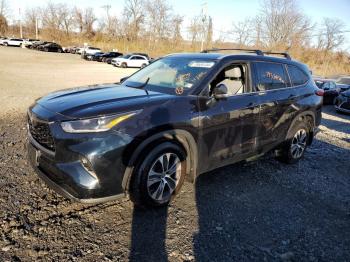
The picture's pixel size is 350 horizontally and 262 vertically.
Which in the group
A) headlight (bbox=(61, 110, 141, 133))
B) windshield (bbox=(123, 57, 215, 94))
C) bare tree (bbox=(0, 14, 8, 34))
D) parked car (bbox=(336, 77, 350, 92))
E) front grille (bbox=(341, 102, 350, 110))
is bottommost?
front grille (bbox=(341, 102, 350, 110))

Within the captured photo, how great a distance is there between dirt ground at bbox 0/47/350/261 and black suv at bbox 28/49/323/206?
1.23 ft

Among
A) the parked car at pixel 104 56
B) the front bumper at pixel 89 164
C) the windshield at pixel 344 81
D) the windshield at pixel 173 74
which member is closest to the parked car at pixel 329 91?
the windshield at pixel 344 81

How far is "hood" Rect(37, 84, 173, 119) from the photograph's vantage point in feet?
10.8

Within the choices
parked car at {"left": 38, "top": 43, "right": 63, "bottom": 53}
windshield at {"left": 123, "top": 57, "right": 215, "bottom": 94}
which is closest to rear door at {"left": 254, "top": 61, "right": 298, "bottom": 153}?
windshield at {"left": 123, "top": 57, "right": 215, "bottom": 94}

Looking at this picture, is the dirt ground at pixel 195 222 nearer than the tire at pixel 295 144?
Yes

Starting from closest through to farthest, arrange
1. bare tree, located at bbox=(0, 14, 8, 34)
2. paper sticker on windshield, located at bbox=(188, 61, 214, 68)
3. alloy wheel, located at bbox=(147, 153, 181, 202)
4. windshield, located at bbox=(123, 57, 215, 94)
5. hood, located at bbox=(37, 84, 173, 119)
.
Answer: hood, located at bbox=(37, 84, 173, 119)
alloy wheel, located at bbox=(147, 153, 181, 202)
windshield, located at bbox=(123, 57, 215, 94)
paper sticker on windshield, located at bbox=(188, 61, 214, 68)
bare tree, located at bbox=(0, 14, 8, 34)

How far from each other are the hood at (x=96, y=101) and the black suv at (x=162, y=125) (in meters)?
0.01

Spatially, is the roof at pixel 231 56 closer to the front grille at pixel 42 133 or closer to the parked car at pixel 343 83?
the front grille at pixel 42 133

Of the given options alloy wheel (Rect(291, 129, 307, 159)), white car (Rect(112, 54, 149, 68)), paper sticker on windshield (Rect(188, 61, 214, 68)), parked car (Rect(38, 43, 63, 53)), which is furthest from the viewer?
parked car (Rect(38, 43, 63, 53))

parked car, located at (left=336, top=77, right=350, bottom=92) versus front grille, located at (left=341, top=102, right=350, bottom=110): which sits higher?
parked car, located at (left=336, top=77, right=350, bottom=92)

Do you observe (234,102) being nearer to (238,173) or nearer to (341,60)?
(238,173)

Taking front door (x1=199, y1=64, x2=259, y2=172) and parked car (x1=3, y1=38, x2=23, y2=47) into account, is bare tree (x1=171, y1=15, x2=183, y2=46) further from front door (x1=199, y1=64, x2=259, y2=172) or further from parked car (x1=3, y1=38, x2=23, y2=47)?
front door (x1=199, y1=64, x2=259, y2=172)

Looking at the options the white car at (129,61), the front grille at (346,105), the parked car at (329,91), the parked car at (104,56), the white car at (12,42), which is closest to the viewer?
the front grille at (346,105)

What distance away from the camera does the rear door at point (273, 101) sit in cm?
477
